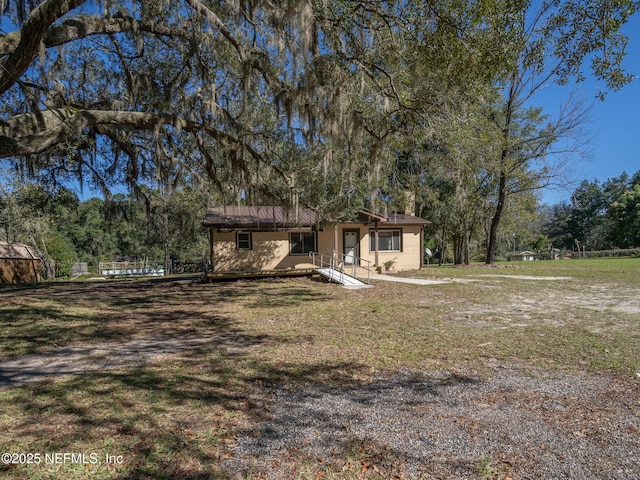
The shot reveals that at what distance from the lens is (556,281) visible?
1422 centimetres

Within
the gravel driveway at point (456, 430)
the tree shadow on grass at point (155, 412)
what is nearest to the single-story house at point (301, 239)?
the tree shadow on grass at point (155, 412)

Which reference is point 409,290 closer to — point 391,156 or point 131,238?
point 391,156

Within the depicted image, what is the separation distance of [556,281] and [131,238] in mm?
47343

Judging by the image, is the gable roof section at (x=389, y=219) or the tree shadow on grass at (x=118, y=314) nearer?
the tree shadow on grass at (x=118, y=314)

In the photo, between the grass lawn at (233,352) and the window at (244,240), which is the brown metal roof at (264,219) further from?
the grass lawn at (233,352)

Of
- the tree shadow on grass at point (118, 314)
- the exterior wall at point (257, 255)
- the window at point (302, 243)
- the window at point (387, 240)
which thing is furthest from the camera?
the window at point (387, 240)

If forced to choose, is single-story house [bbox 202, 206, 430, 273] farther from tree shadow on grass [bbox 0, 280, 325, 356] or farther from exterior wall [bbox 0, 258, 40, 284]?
exterior wall [bbox 0, 258, 40, 284]

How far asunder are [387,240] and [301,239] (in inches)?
186

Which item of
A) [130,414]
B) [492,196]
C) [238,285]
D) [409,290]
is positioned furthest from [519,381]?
[492,196]

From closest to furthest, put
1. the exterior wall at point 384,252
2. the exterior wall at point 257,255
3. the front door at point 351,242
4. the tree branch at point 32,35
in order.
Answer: the tree branch at point 32,35 → the exterior wall at point 257,255 → the exterior wall at point 384,252 → the front door at point 351,242

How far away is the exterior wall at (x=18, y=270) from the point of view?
69.7 feet

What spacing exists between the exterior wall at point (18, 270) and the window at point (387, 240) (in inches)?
805

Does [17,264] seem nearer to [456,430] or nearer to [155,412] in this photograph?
[155,412]

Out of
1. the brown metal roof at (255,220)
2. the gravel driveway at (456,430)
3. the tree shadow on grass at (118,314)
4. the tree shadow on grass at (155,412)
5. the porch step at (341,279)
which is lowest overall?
the gravel driveway at (456,430)
